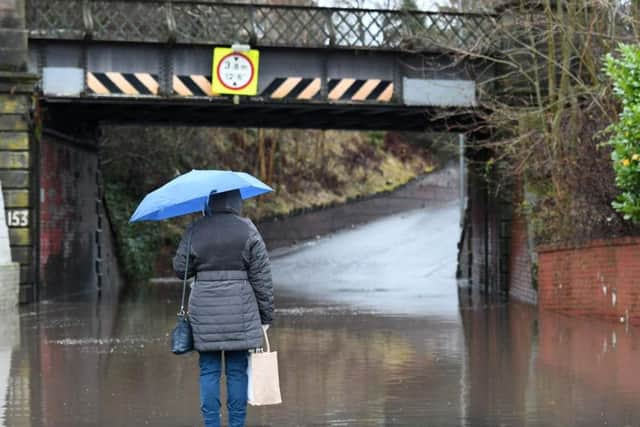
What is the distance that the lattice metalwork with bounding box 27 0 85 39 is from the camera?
25.2 meters

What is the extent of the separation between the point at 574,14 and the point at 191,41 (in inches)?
292

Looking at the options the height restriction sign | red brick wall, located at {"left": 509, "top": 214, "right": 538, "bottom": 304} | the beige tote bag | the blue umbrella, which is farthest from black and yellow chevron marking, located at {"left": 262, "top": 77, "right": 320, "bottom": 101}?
the beige tote bag

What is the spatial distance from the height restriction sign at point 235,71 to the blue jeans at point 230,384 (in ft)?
56.4

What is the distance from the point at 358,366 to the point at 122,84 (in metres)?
13.4

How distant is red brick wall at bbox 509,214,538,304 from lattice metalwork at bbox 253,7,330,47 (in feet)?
18.8

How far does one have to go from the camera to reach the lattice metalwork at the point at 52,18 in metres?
25.2

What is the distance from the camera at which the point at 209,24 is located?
25.6m

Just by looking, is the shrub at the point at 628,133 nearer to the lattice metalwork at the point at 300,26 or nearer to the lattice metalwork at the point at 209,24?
the lattice metalwork at the point at 300,26

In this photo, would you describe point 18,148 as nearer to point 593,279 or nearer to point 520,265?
point 520,265

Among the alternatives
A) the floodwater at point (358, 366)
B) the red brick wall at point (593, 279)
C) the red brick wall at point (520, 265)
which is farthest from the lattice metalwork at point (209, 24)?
the red brick wall at point (593, 279)

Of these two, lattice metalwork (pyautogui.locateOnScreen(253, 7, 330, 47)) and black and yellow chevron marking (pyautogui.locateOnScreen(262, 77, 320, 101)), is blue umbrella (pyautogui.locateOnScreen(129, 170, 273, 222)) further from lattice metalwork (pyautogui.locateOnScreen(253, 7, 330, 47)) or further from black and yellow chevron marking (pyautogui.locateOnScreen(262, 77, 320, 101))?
black and yellow chevron marking (pyautogui.locateOnScreen(262, 77, 320, 101))

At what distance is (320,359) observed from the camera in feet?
47.0

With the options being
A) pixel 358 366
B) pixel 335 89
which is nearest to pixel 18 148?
pixel 335 89

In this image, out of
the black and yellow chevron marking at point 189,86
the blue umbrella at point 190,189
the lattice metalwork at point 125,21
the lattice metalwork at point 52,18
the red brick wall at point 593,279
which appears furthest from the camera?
the black and yellow chevron marking at point 189,86
